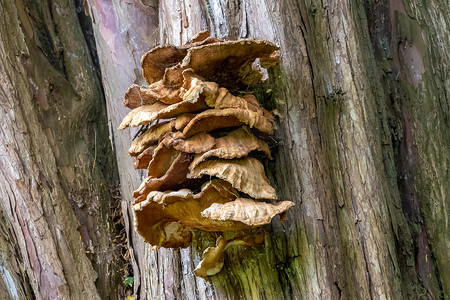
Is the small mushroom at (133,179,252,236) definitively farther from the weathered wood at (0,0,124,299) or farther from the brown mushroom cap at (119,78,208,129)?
the weathered wood at (0,0,124,299)

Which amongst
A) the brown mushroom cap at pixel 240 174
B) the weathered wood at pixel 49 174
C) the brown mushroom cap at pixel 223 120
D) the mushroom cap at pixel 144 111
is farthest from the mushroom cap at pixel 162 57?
the weathered wood at pixel 49 174

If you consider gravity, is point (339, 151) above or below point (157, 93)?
below

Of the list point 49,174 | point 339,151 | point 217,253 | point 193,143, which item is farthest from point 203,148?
point 49,174

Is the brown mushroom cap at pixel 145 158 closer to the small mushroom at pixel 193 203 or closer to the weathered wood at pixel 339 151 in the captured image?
the small mushroom at pixel 193 203

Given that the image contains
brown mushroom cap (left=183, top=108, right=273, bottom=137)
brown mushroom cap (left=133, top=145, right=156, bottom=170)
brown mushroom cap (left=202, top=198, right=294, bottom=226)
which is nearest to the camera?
brown mushroom cap (left=202, top=198, right=294, bottom=226)

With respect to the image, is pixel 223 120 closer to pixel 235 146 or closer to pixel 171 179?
pixel 235 146

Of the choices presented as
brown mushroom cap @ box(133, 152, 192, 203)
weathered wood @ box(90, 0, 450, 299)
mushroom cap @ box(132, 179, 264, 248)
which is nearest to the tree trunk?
weathered wood @ box(90, 0, 450, 299)
